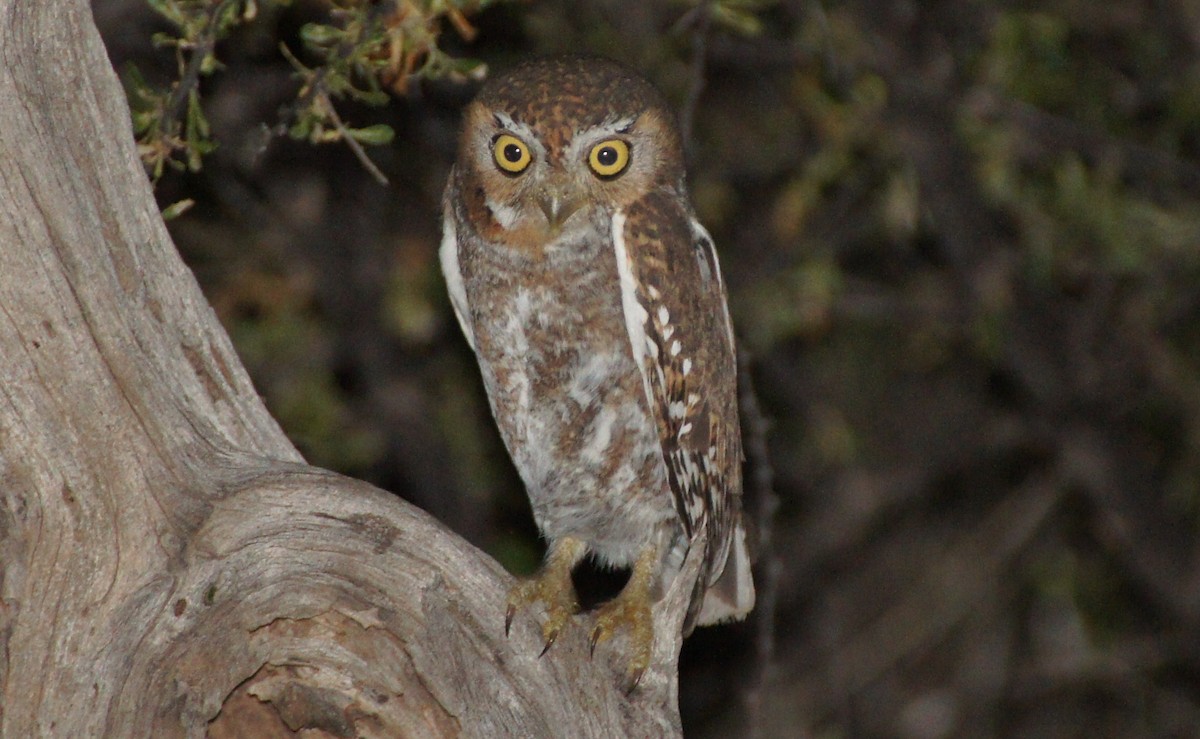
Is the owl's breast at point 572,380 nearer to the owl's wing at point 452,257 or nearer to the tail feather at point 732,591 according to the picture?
the owl's wing at point 452,257

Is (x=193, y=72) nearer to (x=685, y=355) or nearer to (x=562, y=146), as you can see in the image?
(x=562, y=146)

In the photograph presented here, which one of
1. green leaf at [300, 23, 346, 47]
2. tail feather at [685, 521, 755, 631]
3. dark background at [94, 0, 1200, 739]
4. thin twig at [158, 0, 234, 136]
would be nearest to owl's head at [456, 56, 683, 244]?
green leaf at [300, 23, 346, 47]

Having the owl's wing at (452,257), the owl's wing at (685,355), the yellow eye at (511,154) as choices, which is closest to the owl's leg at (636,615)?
the owl's wing at (685,355)

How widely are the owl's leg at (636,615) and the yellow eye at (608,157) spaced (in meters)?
0.88

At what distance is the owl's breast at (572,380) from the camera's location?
2.99 meters

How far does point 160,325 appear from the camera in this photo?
250cm

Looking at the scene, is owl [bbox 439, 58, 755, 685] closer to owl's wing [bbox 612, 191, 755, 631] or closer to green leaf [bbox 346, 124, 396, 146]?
owl's wing [bbox 612, 191, 755, 631]

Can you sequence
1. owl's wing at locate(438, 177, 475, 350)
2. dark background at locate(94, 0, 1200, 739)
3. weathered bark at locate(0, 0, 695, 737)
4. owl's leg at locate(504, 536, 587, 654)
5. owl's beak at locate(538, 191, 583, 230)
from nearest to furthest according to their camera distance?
1. weathered bark at locate(0, 0, 695, 737)
2. owl's leg at locate(504, 536, 587, 654)
3. owl's beak at locate(538, 191, 583, 230)
4. owl's wing at locate(438, 177, 475, 350)
5. dark background at locate(94, 0, 1200, 739)

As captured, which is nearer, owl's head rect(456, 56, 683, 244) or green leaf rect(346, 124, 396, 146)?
green leaf rect(346, 124, 396, 146)

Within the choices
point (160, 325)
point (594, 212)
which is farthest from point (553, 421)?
point (160, 325)

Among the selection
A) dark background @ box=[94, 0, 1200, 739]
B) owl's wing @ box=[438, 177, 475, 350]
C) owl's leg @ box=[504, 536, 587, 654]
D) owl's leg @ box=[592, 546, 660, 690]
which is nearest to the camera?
owl's leg @ box=[504, 536, 587, 654]

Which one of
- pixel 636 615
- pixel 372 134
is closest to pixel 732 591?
pixel 636 615

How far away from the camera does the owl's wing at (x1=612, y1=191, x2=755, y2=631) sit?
291 centimetres

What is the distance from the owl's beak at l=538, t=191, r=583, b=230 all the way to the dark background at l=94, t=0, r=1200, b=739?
99 centimetres
